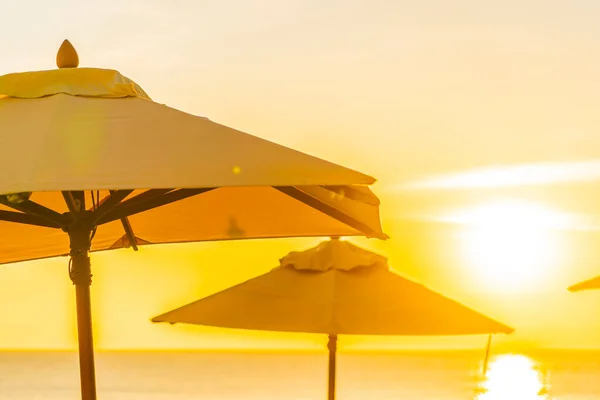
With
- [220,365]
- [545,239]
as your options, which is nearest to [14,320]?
[220,365]

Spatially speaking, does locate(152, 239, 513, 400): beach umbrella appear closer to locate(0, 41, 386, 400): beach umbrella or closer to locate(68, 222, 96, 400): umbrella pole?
locate(0, 41, 386, 400): beach umbrella

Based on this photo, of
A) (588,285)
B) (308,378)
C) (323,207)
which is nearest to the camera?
(323,207)

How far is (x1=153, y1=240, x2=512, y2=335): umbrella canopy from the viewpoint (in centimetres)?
558

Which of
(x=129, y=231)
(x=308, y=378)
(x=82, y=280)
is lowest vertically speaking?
(x=82, y=280)

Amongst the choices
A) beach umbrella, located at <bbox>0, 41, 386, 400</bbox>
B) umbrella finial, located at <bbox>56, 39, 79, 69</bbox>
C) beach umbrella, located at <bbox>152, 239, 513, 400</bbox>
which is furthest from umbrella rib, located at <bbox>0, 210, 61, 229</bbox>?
beach umbrella, located at <bbox>152, 239, 513, 400</bbox>

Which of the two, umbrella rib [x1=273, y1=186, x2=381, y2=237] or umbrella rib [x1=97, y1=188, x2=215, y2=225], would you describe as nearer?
umbrella rib [x1=273, y1=186, x2=381, y2=237]

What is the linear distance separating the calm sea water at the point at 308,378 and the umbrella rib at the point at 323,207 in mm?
34093

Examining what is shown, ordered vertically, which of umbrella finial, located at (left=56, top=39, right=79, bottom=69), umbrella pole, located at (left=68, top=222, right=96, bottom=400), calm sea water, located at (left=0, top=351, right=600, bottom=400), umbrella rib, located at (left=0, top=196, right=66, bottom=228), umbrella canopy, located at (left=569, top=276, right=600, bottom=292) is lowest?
umbrella pole, located at (left=68, top=222, right=96, bottom=400)

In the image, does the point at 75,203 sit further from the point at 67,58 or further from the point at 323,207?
the point at 323,207

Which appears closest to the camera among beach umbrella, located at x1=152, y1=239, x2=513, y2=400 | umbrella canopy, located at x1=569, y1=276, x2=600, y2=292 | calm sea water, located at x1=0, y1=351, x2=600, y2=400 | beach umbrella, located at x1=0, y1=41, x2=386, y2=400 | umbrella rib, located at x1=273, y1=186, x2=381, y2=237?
beach umbrella, located at x1=0, y1=41, x2=386, y2=400

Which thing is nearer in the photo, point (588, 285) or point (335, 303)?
point (335, 303)

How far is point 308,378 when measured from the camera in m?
52.0

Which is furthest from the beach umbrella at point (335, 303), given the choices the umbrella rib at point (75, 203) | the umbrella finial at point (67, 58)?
the umbrella finial at point (67, 58)

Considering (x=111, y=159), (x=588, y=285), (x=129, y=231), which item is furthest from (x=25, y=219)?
(x=588, y=285)
